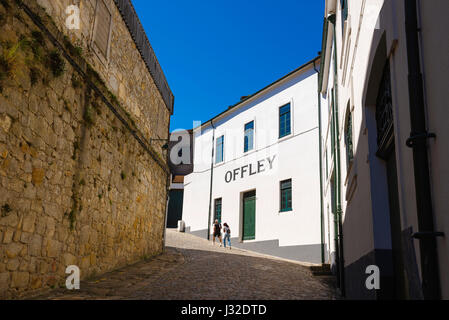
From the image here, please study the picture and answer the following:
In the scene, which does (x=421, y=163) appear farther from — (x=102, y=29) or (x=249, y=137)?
(x=249, y=137)

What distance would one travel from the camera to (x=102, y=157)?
7949mm

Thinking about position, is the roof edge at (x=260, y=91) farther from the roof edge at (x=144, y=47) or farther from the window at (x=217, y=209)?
the roof edge at (x=144, y=47)

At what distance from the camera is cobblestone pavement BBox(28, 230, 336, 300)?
6.79 metres

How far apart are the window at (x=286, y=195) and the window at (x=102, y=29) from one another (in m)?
10.8

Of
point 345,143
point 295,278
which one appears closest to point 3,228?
point 345,143

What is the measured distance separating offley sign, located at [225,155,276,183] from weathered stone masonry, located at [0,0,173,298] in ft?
28.7

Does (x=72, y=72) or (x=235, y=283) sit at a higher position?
(x=72, y=72)

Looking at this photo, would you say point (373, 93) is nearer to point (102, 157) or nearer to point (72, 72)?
point (72, 72)

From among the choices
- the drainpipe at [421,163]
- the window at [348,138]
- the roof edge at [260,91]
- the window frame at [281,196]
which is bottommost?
the drainpipe at [421,163]

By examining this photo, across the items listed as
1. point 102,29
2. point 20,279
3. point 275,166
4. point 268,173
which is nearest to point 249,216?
point 268,173

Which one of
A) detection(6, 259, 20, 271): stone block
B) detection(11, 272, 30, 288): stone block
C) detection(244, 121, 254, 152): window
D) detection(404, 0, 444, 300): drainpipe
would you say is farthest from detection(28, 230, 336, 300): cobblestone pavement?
detection(244, 121, 254, 152): window

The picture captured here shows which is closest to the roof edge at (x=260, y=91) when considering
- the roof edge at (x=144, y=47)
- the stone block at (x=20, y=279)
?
the roof edge at (x=144, y=47)

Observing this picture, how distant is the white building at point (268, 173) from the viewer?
1602cm
